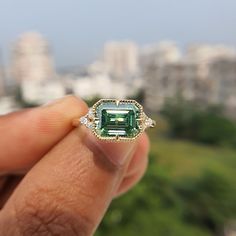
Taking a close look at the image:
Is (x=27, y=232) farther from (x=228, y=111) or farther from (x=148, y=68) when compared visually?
(x=148, y=68)

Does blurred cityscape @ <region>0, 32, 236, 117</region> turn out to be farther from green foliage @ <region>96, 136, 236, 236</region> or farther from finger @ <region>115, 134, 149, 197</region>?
finger @ <region>115, 134, 149, 197</region>

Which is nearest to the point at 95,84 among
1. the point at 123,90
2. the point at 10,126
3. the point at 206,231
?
the point at 123,90

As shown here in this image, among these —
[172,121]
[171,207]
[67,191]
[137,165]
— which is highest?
[67,191]

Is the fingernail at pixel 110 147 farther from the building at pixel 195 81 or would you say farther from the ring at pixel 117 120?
the building at pixel 195 81

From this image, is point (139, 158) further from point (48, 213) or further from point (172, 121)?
point (172, 121)

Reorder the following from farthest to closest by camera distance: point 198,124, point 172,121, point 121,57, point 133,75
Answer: point 121,57 < point 133,75 < point 172,121 < point 198,124

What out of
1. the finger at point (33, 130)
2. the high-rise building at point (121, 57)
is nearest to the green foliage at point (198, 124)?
the finger at point (33, 130)

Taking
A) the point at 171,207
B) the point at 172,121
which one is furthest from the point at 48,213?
the point at 172,121

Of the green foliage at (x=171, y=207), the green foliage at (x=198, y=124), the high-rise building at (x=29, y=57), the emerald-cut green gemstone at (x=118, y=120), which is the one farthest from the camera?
the high-rise building at (x=29, y=57)

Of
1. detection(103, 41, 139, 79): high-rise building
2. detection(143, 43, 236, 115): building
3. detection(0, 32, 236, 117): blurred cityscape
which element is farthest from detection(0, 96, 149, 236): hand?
detection(103, 41, 139, 79): high-rise building
